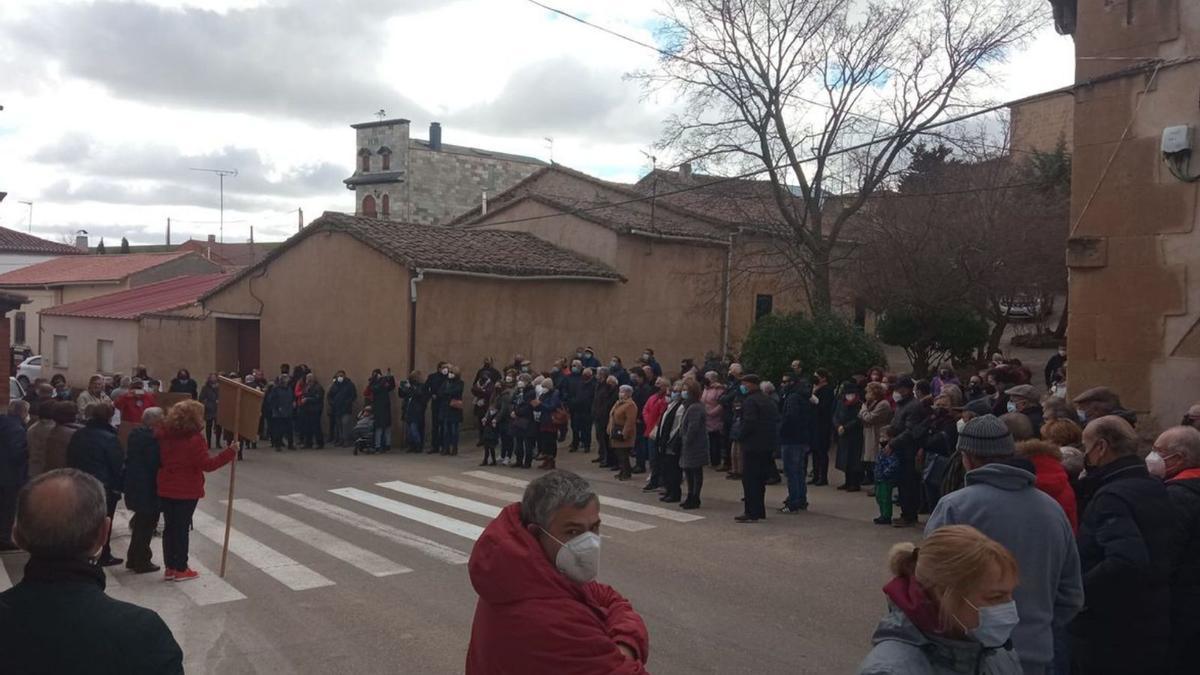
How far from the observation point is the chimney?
216 feet

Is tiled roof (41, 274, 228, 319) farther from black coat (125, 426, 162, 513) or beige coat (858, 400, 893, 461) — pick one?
beige coat (858, 400, 893, 461)

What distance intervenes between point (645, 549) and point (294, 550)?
379cm

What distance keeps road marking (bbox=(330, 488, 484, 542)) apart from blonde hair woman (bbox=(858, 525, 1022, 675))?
26.9 feet

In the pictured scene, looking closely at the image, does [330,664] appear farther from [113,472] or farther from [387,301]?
[387,301]

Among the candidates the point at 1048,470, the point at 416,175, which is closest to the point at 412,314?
the point at 1048,470

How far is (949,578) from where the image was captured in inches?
112

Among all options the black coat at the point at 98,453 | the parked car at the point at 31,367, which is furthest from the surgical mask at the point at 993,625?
the parked car at the point at 31,367

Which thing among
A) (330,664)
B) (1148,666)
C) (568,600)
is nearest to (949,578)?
(568,600)

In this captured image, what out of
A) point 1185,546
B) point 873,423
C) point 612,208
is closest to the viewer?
point 1185,546

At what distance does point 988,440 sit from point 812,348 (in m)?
13.4

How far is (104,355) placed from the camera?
32031mm

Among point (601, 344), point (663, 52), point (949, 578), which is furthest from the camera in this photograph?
point (601, 344)

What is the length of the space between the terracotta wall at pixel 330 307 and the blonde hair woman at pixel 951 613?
18.1m

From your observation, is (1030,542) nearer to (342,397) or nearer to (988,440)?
(988,440)
